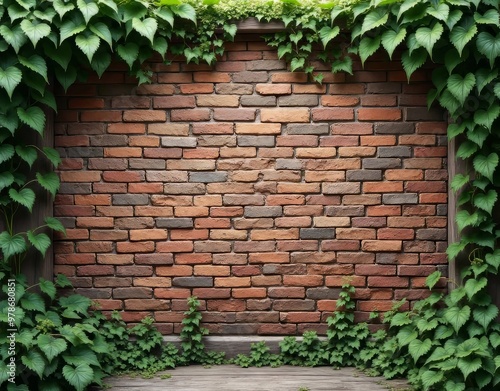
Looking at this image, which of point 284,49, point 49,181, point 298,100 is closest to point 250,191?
point 298,100

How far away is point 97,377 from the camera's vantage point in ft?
12.5

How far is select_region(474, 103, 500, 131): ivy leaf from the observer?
380 cm

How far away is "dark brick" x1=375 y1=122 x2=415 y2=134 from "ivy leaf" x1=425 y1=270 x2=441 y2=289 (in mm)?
1002

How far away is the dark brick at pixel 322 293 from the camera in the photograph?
14.0 ft

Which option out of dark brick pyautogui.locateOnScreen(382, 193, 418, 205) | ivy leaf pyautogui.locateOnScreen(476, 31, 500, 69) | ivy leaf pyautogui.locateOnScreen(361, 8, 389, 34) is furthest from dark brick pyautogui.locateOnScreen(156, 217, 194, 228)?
ivy leaf pyautogui.locateOnScreen(476, 31, 500, 69)

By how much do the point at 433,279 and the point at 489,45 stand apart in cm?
156

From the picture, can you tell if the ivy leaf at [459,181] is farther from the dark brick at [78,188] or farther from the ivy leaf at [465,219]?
the dark brick at [78,188]

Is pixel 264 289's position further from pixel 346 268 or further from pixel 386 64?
pixel 386 64

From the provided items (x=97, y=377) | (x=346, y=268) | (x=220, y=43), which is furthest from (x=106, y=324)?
(x=220, y=43)

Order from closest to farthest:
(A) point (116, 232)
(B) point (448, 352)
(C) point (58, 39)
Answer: (B) point (448, 352) → (C) point (58, 39) → (A) point (116, 232)

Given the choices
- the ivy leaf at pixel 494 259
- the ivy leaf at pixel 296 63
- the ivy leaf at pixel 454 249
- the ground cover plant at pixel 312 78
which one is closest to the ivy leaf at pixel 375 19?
the ground cover plant at pixel 312 78

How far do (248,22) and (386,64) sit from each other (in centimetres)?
102

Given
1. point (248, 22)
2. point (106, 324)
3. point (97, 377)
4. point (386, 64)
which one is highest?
point (248, 22)

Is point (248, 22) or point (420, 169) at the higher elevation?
point (248, 22)
